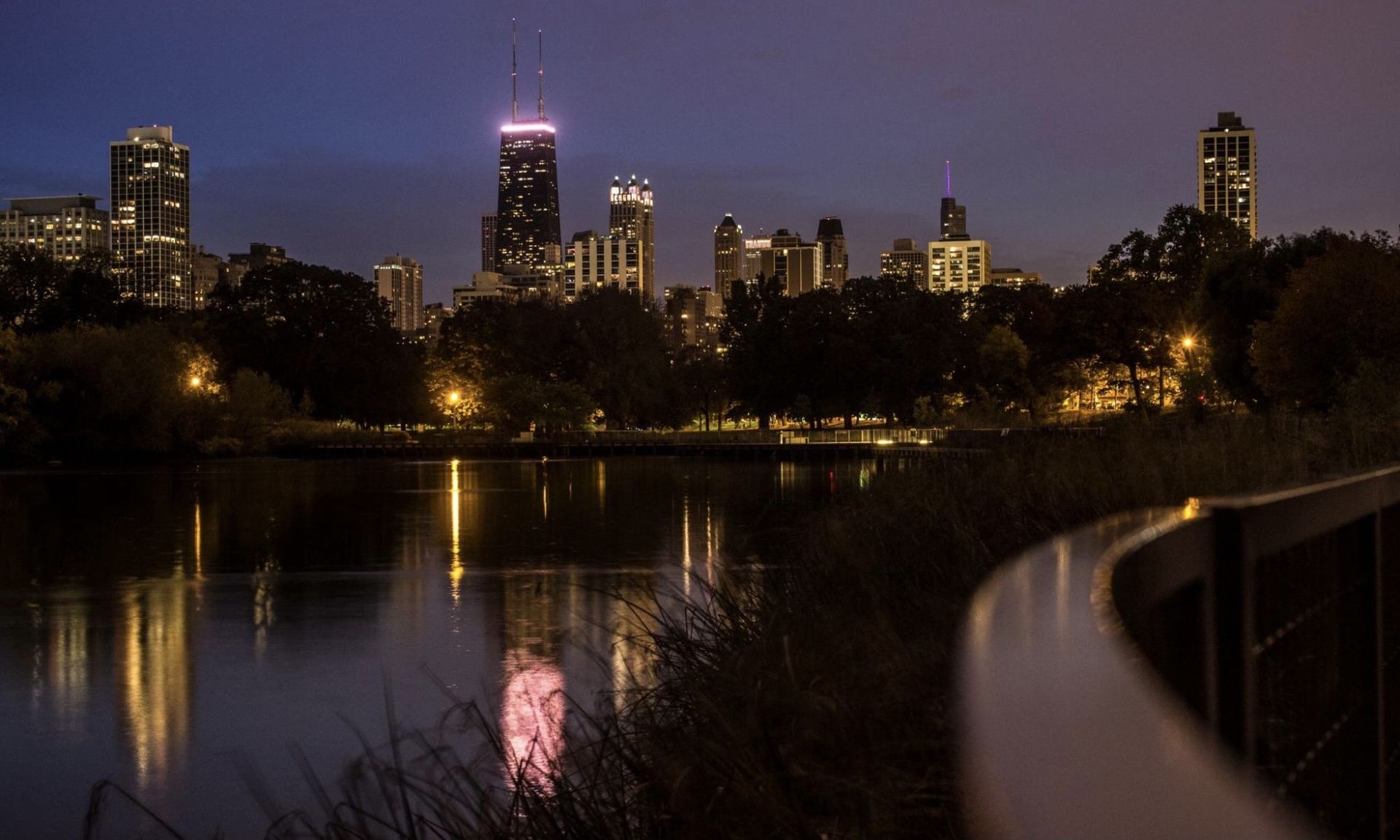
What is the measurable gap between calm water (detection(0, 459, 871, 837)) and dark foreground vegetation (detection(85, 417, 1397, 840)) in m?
0.44

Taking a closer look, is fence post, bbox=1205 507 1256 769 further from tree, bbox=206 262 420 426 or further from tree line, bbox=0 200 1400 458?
tree, bbox=206 262 420 426

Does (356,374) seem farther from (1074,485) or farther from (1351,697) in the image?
(1351,697)

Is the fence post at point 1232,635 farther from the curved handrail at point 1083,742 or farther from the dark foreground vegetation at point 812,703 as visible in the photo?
the dark foreground vegetation at point 812,703

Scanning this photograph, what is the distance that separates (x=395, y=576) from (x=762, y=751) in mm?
14639

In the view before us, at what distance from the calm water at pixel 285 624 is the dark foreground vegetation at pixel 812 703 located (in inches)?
17.4

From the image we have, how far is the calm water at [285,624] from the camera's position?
9000 millimetres

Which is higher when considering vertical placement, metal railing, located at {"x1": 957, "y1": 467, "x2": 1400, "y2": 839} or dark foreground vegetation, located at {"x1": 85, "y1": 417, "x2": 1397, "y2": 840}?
metal railing, located at {"x1": 957, "y1": 467, "x2": 1400, "y2": 839}

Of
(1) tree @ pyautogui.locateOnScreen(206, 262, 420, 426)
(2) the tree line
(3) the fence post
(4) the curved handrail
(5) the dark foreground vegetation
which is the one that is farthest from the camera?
(1) tree @ pyautogui.locateOnScreen(206, 262, 420, 426)

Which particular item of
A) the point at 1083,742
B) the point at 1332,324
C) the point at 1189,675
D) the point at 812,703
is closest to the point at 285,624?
the point at 812,703

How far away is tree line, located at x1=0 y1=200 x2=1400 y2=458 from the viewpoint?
6150 cm

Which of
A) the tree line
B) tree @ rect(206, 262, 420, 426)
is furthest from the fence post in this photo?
tree @ rect(206, 262, 420, 426)

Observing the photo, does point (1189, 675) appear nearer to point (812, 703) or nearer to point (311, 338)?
point (812, 703)

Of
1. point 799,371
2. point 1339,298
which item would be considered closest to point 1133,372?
point 799,371

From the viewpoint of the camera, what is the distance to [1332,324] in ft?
115
